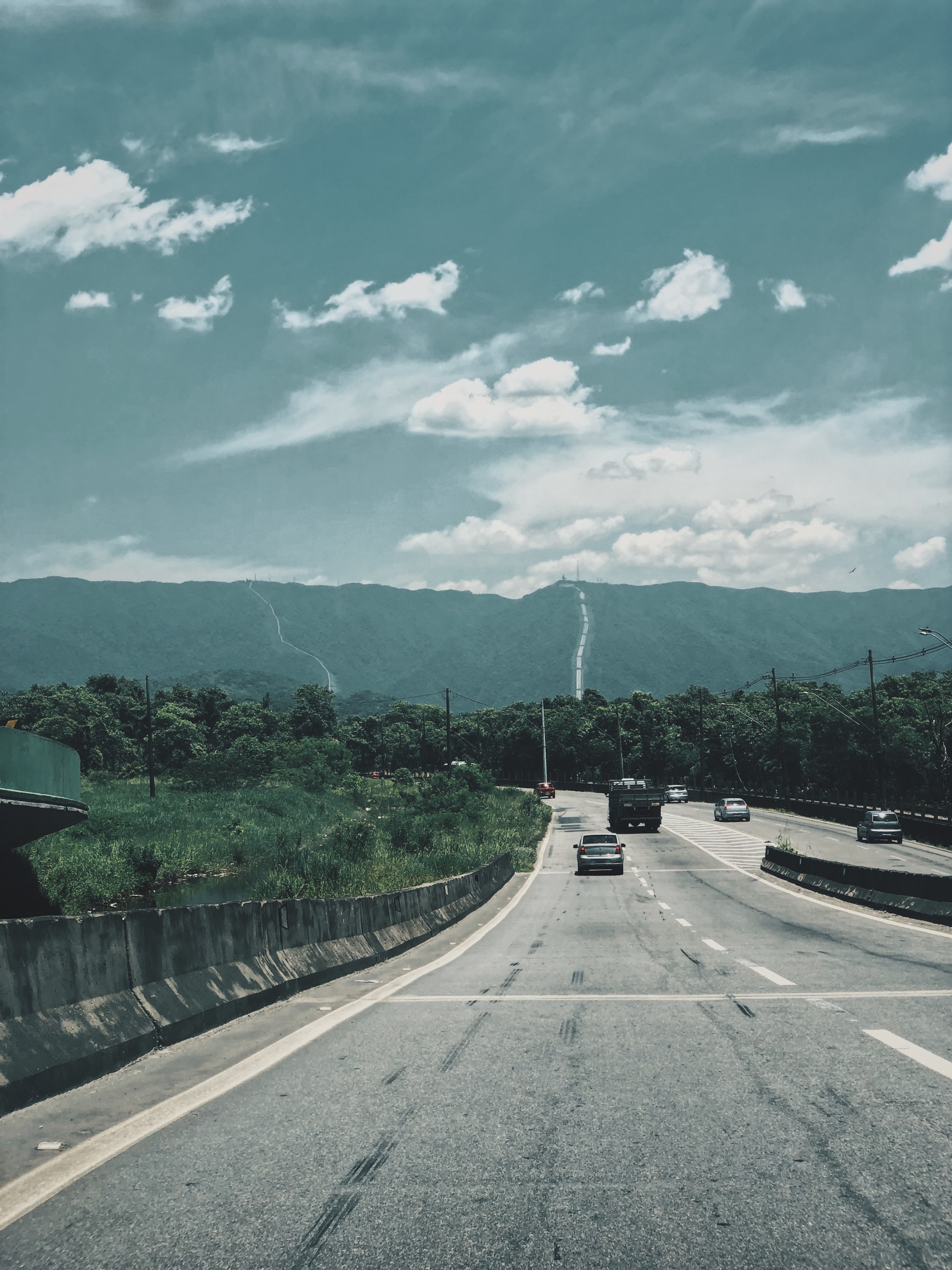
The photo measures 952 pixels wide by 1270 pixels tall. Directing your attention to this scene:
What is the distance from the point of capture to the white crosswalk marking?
142 ft

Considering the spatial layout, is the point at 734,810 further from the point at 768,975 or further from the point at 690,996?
the point at 690,996

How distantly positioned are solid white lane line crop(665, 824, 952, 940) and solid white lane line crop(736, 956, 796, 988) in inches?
170

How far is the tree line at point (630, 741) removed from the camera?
91312 mm

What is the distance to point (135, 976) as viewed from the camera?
7605mm

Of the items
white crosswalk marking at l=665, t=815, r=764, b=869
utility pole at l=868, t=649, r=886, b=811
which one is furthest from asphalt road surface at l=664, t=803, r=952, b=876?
utility pole at l=868, t=649, r=886, b=811

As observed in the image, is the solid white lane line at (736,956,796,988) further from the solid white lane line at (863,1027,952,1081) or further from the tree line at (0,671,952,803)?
the tree line at (0,671,952,803)

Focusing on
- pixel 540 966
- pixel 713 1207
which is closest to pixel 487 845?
pixel 540 966

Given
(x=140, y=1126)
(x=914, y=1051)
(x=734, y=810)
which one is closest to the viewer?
(x=140, y=1126)

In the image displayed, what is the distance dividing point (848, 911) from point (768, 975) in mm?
11193

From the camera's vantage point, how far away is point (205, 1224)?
13.8 feet

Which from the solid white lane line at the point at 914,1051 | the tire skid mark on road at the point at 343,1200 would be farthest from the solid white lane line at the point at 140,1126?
the solid white lane line at the point at 914,1051

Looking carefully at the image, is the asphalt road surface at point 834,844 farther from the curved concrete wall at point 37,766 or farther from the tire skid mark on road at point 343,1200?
the tire skid mark on road at point 343,1200

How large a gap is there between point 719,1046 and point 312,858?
2916 cm

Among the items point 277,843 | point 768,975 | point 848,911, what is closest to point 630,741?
point 277,843
